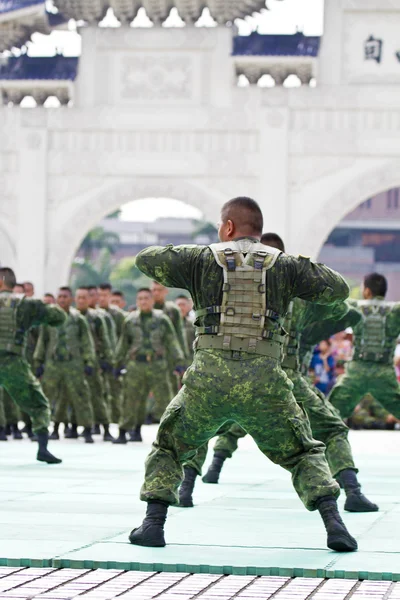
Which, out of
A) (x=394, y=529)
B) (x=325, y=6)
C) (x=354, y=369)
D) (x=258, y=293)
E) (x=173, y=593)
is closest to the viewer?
(x=173, y=593)

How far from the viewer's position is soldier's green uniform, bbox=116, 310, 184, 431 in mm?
13102

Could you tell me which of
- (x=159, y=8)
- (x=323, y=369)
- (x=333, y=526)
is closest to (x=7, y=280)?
(x=333, y=526)

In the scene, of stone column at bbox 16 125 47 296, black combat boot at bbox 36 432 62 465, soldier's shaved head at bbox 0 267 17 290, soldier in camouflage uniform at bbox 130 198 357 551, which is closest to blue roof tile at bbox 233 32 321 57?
stone column at bbox 16 125 47 296

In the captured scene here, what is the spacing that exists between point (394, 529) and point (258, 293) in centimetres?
162

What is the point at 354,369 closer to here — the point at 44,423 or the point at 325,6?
the point at 44,423

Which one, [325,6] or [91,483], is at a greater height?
[325,6]

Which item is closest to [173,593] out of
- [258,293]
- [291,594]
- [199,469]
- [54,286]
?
[291,594]

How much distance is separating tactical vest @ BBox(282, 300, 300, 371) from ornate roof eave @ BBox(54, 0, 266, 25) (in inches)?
718

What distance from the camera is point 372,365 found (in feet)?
30.3

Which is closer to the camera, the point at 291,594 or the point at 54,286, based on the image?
the point at 291,594

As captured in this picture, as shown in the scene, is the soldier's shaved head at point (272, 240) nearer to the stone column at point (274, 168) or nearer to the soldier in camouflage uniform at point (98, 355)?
the soldier in camouflage uniform at point (98, 355)

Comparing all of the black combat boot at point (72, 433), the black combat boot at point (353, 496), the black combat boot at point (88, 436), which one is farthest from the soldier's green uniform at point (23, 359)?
the black combat boot at point (72, 433)

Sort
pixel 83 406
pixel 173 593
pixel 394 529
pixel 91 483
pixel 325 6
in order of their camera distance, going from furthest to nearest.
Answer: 1. pixel 325 6
2. pixel 83 406
3. pixel 91 483
4. pixel 394 529
5. pixel 173 593

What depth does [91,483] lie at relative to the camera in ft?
27.8
